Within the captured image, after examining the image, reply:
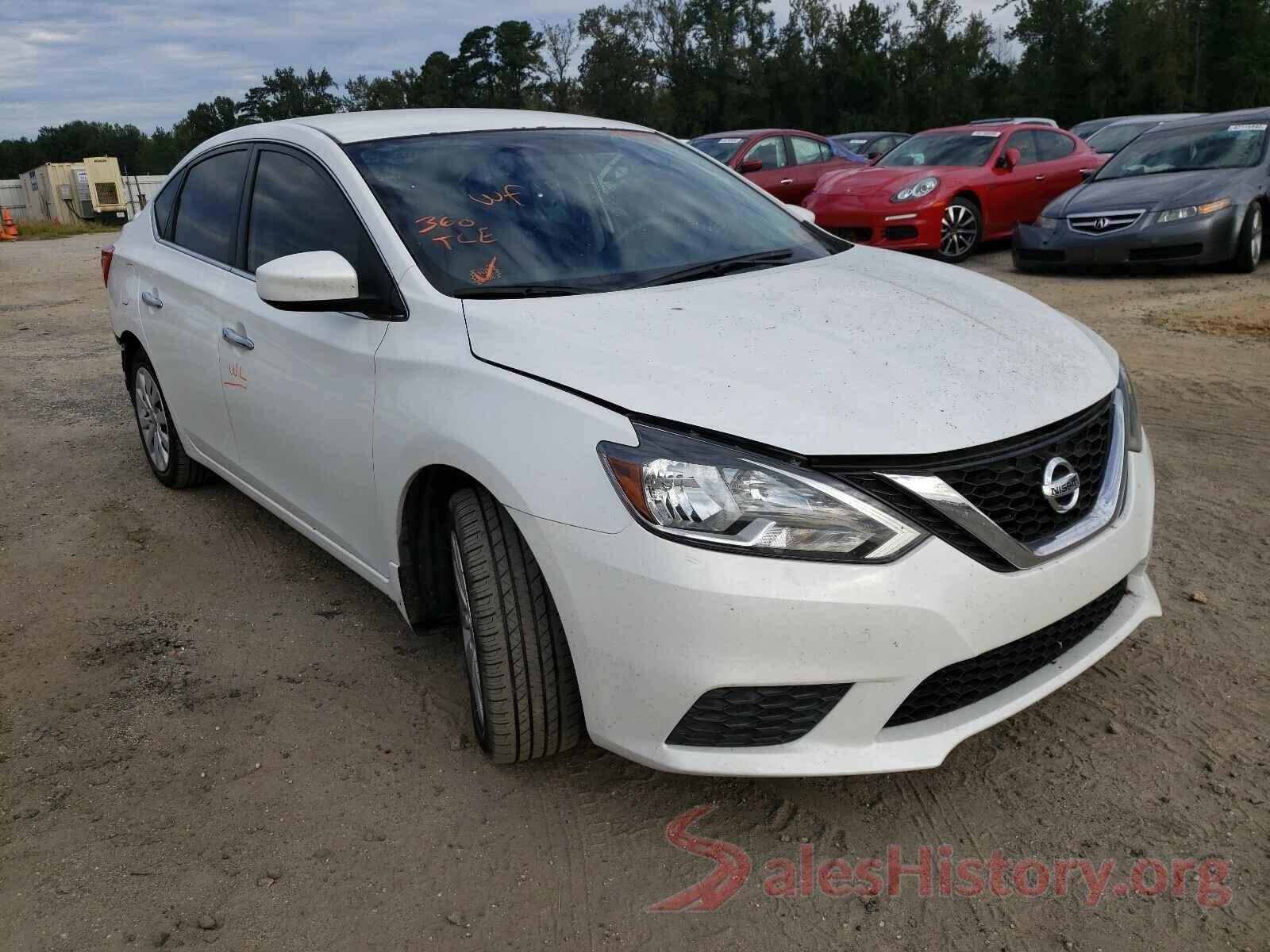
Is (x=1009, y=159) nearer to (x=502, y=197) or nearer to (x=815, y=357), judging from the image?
(x=502, y=197)

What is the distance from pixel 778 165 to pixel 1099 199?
4.86 m

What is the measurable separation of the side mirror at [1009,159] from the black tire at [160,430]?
914cm

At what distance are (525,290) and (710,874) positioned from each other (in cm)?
150

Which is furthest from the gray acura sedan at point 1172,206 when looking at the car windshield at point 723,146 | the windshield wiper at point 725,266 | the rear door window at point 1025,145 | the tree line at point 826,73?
the tree line at point 826,73

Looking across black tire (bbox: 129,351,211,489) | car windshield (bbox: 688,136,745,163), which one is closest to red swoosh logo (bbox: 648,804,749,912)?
black tire (bbox: 129,351,211,489)

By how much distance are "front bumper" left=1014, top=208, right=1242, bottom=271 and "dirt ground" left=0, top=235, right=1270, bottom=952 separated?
5.70 meters

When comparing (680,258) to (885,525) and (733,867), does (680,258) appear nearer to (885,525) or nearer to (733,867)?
(885,525)

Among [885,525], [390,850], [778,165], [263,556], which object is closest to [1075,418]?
[885,525]

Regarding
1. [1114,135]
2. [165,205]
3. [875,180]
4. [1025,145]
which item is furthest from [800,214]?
[1114,135]

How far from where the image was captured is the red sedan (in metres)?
13.3

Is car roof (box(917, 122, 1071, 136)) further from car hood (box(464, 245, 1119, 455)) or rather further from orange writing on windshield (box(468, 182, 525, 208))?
car hood (box(464, 245, 1119, 455))

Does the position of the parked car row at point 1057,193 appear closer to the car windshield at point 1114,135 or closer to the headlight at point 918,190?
the headlight at point 918,190

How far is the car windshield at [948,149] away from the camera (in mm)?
11203

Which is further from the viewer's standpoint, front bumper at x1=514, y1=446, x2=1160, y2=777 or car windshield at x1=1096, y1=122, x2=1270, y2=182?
car windshield at x1=1096, y1=122, x2=1270, y2=182
